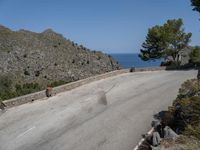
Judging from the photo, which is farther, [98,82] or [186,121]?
[98,82]

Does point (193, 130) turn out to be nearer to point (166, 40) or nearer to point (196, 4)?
point (196, 4)

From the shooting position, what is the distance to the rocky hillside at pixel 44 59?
5618 centimetres

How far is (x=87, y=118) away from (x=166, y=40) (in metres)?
31.9

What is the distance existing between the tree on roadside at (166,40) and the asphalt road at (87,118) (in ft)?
72.1

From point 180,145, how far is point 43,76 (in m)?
50.1

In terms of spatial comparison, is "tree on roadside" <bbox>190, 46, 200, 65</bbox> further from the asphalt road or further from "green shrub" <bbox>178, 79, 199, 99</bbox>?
"green shrub" <bbox>178, 79, 199, 99</bbox>

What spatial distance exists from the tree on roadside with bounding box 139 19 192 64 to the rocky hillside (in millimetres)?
15929

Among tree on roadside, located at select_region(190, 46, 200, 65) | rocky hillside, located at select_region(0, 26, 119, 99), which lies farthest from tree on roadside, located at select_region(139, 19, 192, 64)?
rocky hillside, located at select_region(0, 26, 119, 99)

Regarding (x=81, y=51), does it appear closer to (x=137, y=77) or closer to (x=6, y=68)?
(x=6, y=68)

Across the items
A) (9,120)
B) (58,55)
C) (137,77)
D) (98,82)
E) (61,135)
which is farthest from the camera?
(58,55)

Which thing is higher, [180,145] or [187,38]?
[187,38]

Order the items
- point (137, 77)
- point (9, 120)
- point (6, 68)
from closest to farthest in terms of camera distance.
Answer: point (9, 120) → point (137, 77) → point (6, 68)

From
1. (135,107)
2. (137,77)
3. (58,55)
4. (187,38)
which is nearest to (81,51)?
(58,55)

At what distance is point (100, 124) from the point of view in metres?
15.3
